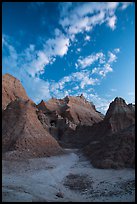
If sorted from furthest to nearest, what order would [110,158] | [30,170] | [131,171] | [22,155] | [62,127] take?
[62,127], [22,155], [110,158], [30,170], [131,171]

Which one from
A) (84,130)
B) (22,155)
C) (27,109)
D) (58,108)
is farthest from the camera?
(58,108)

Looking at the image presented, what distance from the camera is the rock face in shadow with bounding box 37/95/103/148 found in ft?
119

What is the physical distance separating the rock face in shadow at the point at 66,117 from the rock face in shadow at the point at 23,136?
1022 centimetres

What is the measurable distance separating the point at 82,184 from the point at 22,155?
26.8 ft

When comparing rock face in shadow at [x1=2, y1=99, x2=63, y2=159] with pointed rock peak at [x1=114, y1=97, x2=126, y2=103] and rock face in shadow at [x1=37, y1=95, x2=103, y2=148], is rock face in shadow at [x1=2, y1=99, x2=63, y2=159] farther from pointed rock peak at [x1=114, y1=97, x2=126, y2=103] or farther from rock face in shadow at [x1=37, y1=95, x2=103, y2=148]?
pointed rock peak at [x1=114, y1=97, x2=126, y2=103]

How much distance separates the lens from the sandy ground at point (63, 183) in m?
8.40

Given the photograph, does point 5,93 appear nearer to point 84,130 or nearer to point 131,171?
point 84,130

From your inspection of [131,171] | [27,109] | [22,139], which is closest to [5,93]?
[27,109]

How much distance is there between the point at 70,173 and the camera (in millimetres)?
14844

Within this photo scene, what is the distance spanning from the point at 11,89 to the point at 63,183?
40.0 m

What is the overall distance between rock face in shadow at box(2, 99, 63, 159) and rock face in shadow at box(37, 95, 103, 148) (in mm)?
10221

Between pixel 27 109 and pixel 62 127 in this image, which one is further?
pixel 62 127

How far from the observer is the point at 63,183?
1217 cm

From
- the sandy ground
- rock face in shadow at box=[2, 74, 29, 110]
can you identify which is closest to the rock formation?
rock face in shadow at box=[2, 74, 29, 110]
